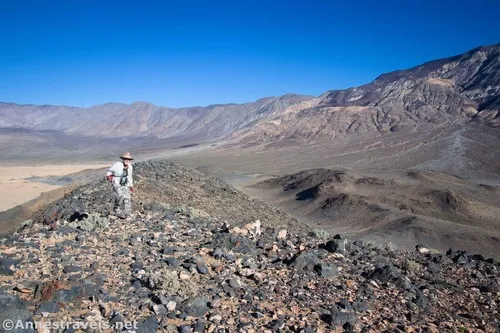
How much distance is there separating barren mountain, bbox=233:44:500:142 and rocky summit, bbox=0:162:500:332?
8008cm

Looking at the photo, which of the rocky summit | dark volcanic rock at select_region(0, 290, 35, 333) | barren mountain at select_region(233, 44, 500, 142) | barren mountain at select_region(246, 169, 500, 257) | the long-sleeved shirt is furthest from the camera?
barren mountain at select_region(233, 44, 500, 142)

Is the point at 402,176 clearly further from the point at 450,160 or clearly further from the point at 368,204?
the point at 450,160

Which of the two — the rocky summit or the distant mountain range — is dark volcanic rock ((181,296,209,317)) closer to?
the rocky summit

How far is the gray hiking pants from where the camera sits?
780 centimetres

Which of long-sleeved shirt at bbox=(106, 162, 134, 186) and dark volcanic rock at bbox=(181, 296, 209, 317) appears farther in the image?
long-sleeved shirt at bbox=(106, 162, 134, 186)

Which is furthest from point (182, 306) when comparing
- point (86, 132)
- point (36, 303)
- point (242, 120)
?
point (86, 132)

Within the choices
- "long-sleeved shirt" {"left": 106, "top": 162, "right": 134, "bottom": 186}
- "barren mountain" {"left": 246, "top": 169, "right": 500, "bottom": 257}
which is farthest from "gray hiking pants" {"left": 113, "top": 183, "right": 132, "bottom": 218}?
"barren mountain" {"left": 246, "top": 169, "right": 500, "bottom": 257}

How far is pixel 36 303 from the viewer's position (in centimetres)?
418

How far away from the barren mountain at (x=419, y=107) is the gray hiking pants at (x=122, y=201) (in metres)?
79.9

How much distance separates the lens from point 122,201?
8.01 metres

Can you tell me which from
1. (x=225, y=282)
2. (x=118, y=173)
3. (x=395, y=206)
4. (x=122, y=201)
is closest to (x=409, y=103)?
(x=395, y=206)

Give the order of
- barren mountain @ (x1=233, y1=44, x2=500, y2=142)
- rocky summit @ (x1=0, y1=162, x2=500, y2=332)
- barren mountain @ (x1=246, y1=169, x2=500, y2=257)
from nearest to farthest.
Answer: rocky summit @ (x1=0, y1=162, x2=500, y2=332) < barren mountain @ (x1=246, y1=169, x2=500, y2=257) < barren mountain @ (x1=233, y1=44, x2=500, y2=142)

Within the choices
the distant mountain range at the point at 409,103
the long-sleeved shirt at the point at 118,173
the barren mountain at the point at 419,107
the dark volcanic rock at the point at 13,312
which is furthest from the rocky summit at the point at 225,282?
the distant mountain range at the point at 409,103

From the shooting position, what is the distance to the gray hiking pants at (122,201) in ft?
25.6
